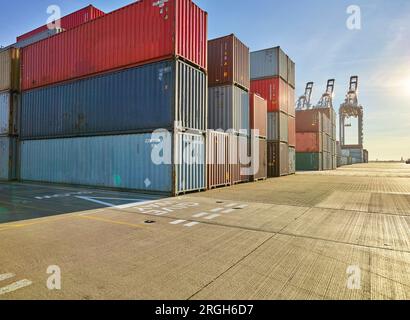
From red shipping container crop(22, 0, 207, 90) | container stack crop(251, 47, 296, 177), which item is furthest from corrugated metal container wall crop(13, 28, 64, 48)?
container stack crop(251, 47, 296, 177)

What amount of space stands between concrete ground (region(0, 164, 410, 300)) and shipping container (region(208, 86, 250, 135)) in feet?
34.0

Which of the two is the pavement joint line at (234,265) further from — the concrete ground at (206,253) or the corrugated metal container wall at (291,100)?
the corrugated metal container wall at (291,100)

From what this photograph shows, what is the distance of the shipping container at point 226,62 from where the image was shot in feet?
62.2

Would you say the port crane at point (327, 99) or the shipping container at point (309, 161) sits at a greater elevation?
the port crane at point (327, 99)

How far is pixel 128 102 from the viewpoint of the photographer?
1458 cm

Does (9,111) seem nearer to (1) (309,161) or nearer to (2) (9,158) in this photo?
(2) (9,158)

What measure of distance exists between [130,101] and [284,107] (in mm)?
20075

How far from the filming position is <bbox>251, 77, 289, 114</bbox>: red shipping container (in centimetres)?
2766

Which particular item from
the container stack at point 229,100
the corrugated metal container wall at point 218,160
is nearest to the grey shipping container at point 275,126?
the container stack at point 229,100

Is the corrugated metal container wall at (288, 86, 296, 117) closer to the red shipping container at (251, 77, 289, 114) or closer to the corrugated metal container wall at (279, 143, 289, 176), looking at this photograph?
the red shipping container at (251, 77, 289, 114)

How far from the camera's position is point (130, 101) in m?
14.5

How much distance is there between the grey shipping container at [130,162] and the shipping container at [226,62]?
21.3 ft

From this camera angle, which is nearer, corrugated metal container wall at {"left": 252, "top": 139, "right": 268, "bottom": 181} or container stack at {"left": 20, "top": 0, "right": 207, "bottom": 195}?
container stack at {"left": 20, "top": 0, "right": 207, "bottom": 195}
